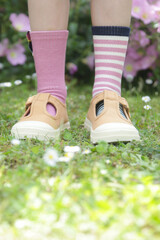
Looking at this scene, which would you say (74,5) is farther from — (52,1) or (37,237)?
(37,237)

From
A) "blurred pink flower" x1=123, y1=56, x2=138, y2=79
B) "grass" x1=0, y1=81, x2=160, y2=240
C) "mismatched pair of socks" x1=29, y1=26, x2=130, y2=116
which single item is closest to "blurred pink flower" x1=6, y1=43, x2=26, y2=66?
"blurred pink flower" x1=123, y1=56, x2=138, y2=79

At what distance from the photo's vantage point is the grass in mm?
712

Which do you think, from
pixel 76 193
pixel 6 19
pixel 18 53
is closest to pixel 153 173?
pixel 76 193

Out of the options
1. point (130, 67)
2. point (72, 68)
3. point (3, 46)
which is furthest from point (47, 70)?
point (3, 46)

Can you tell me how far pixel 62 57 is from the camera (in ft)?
4.65

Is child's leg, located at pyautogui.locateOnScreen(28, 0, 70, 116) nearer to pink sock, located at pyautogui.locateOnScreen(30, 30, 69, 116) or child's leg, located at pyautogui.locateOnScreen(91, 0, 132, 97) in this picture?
pink sock, located at pyautogui.locateOnScreen(30, 30, 69, 116)

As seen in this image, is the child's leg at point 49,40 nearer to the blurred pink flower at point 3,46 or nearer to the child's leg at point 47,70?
the child's leg at point 47,70

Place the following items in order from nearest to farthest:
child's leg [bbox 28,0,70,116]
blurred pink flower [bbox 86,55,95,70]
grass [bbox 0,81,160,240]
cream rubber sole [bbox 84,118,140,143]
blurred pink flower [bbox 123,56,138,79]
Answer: grass [bbox 0,81,160,240]
cream rubber sole [bbox 84,118,140,143]
child's leg [bbox 28,0,70,116]
blurred pink flower [bbox 123,56,138,79]
blurred pink flower [bbox 86,55,95,70]

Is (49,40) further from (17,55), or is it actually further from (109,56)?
(17,55)

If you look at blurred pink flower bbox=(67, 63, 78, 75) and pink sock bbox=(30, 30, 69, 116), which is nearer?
pink sock bbox=(30, 30, 69, 116)

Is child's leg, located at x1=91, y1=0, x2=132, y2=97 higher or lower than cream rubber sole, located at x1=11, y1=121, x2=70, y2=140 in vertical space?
higher

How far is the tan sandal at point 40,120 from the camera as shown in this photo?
1.28m

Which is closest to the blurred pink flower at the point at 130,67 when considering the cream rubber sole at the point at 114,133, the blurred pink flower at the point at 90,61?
the blurred pink flower at the point at 90,61

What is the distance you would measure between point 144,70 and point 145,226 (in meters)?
1.97
